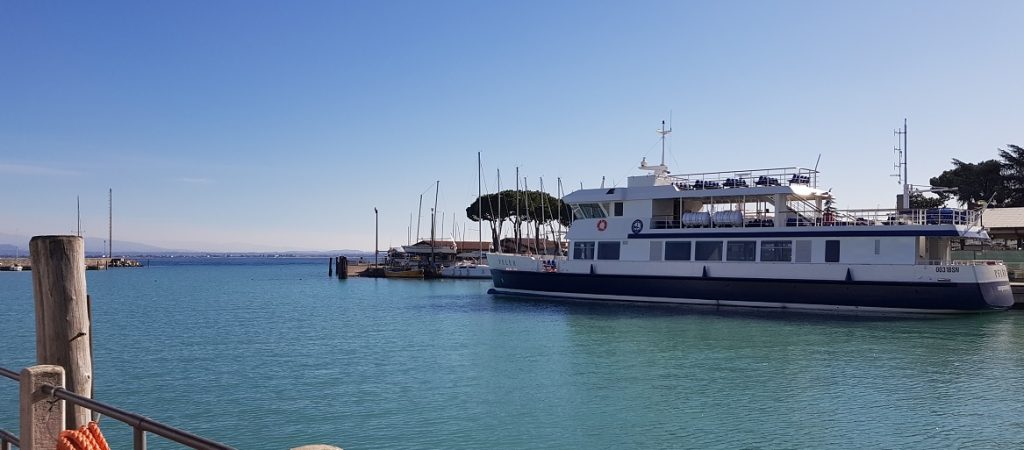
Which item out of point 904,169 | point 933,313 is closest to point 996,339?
point 933,313

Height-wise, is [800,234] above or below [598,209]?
below

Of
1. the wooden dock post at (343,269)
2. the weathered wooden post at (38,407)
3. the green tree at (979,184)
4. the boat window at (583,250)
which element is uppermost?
the green tree at (979,184)

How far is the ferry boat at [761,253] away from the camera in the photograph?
27.6 meters

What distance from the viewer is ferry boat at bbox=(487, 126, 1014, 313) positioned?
27.6 m

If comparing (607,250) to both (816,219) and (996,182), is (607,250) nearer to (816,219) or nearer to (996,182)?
(816,219)

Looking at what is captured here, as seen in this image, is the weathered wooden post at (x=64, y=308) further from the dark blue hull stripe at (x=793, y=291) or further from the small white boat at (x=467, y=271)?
the small white boat at (x=467, y=271)

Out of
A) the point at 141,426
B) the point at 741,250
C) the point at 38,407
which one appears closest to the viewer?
the point at 141,426

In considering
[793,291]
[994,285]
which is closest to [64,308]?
[793,291]

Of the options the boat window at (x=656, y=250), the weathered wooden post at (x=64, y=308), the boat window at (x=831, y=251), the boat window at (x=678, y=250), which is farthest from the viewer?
the boat window at (x=656, y=250)

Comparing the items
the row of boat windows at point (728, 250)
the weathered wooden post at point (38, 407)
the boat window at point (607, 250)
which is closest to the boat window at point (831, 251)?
the row of boat windows at point (728, 250)

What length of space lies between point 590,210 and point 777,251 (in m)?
8.45

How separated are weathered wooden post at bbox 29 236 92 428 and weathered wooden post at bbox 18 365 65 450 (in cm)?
116

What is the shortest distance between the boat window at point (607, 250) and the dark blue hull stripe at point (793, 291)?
0.99 m

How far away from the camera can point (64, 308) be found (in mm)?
6117
